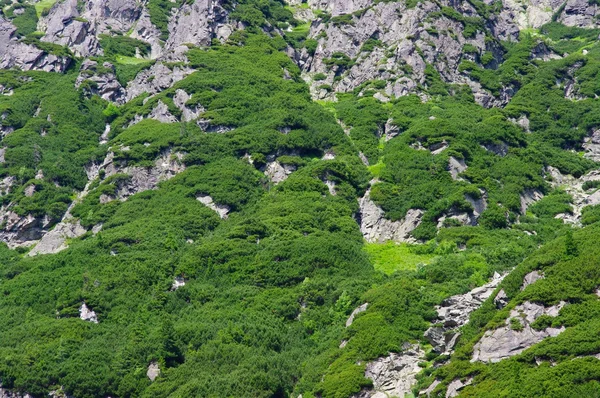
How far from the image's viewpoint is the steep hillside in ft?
160

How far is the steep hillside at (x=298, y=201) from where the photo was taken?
48688 millimetres

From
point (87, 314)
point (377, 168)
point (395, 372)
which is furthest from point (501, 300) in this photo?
point (377, 168)

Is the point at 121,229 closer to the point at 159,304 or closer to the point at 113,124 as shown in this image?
the point at 159,304

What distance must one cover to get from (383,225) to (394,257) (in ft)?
27.4

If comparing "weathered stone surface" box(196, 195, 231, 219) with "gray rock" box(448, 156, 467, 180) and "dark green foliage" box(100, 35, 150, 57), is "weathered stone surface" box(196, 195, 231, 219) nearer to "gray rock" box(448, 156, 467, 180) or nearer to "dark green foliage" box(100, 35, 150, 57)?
"gray rock" box(448, 156, 467, 180)

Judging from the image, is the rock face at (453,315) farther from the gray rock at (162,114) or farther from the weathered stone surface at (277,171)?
the gray rock at (162,114)

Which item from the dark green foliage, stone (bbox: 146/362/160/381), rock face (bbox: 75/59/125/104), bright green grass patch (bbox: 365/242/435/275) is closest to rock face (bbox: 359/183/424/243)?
bright green grass patch (bbox: 365/242/435/275)

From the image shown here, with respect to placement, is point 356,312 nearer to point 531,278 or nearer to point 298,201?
point 531,278

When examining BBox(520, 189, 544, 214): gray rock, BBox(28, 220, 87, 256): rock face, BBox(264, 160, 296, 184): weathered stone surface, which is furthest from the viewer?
BBox(264, 160, 296, 184): weathered stone surface

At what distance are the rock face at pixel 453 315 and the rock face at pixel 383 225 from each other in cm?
2088

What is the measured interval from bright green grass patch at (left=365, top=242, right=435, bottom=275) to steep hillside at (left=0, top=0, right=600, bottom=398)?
13.2 inches

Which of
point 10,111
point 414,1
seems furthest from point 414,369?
point 414,1

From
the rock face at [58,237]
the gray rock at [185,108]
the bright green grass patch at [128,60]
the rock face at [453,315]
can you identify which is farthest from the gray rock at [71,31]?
the rock face at [453,315]

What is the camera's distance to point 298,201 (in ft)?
257
